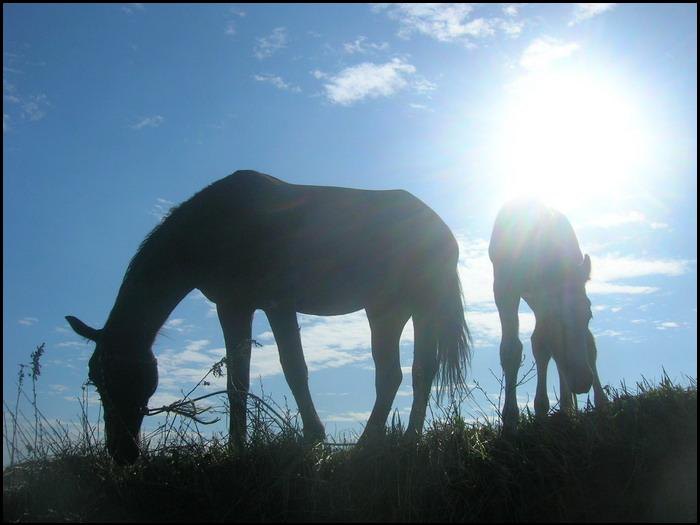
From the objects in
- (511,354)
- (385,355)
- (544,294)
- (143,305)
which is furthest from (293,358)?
(544,294)

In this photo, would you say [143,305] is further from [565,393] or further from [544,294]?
[565,393]

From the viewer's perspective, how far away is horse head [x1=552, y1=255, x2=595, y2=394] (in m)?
6.27

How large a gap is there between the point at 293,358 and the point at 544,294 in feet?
8.85

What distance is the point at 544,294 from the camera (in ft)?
22.8

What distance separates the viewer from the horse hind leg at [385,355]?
6.68 m

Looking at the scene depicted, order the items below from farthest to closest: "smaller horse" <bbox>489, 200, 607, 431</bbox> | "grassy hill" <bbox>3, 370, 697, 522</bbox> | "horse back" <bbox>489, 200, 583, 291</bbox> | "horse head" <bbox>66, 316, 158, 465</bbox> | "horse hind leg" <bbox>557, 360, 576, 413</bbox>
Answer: "horse back" <bbox>489, 200, 583, 291</bbox> → "horse hind leg" <bbox>557, 360, 576, 413</bbox> → "smaller horse" <bbox>489, 200, 607, 431</bbox> → "horse head" <bbox>66, 316, 158, 465</bbox> → "grassy hill" <bbox>3, 370, 697, 522</bbox>

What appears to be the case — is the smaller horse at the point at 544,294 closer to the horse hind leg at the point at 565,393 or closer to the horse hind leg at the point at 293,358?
the horse hind leg at the point at 565,393

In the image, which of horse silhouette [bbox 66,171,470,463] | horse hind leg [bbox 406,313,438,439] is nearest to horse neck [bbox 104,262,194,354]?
horse silhouette [bbox 66,171,470,463]

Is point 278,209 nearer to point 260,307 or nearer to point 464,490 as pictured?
point 260,307

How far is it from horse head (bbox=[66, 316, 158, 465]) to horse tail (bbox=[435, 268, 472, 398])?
3.25 metres

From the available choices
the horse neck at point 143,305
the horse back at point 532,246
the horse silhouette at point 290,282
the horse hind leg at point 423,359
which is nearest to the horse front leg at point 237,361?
the horse silhouette at point 290,282

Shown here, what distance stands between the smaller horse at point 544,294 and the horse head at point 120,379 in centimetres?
311

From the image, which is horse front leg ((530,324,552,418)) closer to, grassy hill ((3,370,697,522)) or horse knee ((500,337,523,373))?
horse knee ((500,337,523,373))

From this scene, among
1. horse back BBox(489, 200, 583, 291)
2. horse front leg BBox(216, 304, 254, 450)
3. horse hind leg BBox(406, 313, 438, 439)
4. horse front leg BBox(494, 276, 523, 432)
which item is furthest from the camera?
horse back BBox(489, 200, 583, 291)
